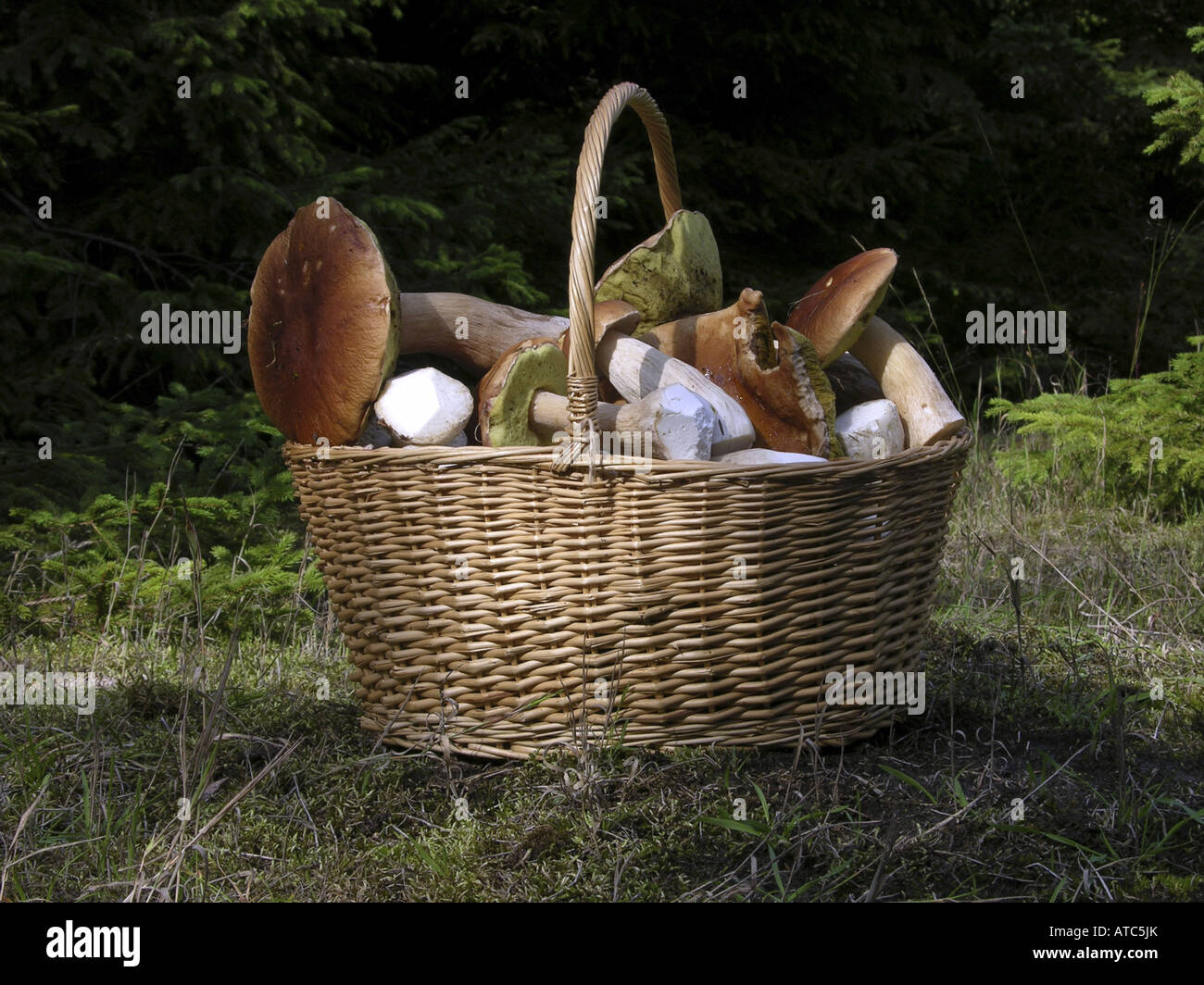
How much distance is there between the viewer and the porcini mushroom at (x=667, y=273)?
2311mm

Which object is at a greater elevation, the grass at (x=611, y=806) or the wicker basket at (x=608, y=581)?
the wicker basket at (x=608, y=581)

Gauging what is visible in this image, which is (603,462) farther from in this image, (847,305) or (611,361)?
(847,305)

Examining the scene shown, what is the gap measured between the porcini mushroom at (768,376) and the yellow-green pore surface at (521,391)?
1.13 ft

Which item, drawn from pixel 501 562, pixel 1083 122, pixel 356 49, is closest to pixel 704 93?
pixel 356 49

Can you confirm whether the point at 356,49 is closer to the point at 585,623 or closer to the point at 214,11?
the point at 214,11

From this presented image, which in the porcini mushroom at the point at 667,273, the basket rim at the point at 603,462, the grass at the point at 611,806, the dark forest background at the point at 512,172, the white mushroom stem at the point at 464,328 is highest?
the dark forest background at the point at 512,172

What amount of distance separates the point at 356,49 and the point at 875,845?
213 inches

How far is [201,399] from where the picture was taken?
347cm

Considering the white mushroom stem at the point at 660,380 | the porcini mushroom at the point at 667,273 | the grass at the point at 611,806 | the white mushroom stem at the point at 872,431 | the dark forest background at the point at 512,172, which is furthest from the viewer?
the dark forest background at the point at 512,172

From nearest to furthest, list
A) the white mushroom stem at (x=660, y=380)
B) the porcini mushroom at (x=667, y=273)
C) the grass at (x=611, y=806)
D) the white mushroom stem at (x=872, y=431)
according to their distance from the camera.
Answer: the grass at (x=611, y=806) < the white mushroom stem at (x=660, y=380) < the white mushroom stem at (x=872, y=431) < the porcini mushroom at (x=667, y=273)

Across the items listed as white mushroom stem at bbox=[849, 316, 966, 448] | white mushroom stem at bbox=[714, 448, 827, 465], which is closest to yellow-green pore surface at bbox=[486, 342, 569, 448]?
white mushroom stem at bbox=[714, 448, 827, 465]

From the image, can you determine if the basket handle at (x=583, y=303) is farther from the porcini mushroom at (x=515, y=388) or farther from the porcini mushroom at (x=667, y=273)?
the porcini mushroom at (x=667, y=273)

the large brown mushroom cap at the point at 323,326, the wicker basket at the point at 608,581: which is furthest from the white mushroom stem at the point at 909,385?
the large brown mushroom cap at the point at 323,326

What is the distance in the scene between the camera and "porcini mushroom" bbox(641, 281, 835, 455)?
6.68 ft
